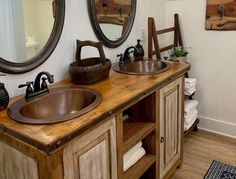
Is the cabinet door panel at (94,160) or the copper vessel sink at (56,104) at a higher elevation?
the copper vessel sink at (56,104)

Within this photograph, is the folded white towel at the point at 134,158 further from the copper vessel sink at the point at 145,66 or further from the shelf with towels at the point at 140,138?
the copper vessel sink at the point at 145,66

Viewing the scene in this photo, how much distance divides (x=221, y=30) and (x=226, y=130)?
1.02 meters

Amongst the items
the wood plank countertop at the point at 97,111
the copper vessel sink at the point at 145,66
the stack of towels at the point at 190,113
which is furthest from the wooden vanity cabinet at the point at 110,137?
the stack of towels at the point at 190,113

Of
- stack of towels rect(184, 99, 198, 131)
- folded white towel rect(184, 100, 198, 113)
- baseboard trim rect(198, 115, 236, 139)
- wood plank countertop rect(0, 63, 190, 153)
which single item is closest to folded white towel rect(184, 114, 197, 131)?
stack of towels rect(184, 99, 198, 131)

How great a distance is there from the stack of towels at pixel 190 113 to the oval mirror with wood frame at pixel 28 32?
1.46 metres

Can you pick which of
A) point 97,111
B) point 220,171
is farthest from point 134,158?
point 220,171

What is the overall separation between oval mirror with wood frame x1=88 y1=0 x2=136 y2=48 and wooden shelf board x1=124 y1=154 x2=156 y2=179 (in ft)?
3.01

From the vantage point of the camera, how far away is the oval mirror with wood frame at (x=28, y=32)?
1424 mm

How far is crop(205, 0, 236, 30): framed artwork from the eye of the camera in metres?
2.43

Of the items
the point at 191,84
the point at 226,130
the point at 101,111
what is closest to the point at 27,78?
the point at 101,111

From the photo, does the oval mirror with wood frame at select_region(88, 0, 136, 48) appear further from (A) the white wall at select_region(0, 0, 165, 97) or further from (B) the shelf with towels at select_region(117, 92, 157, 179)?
(B) the shelf with towels at select_region(117, 92, 157, 179)

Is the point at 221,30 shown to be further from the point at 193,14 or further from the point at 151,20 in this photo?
the point at 151,20

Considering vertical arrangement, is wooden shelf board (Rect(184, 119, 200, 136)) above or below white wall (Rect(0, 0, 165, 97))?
below

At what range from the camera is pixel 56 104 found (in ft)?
4.90
